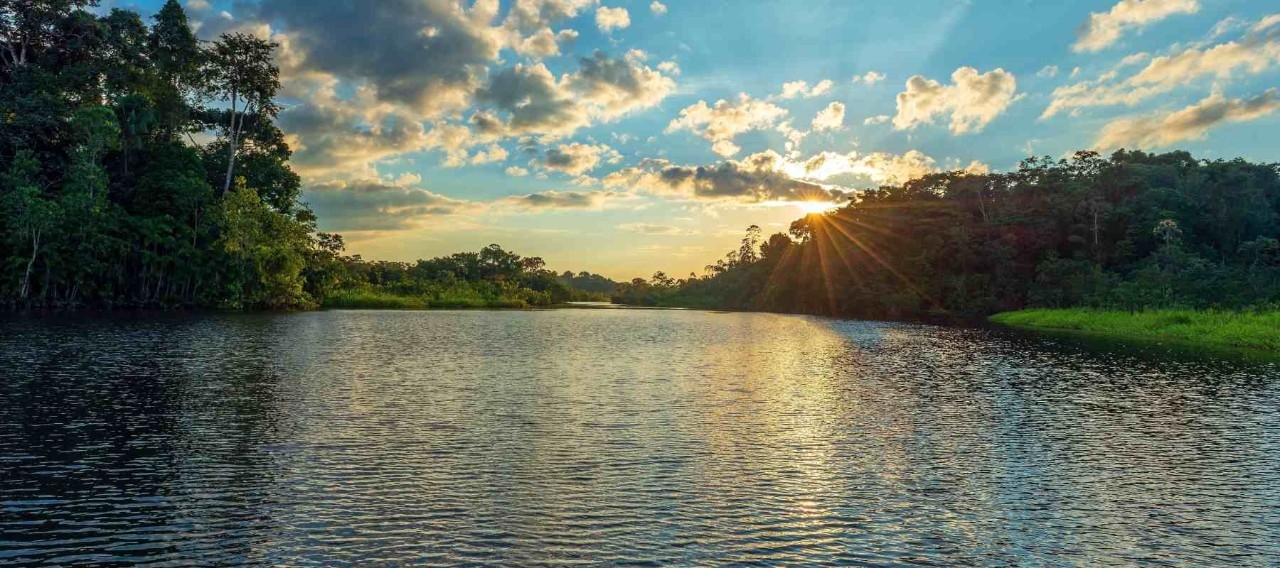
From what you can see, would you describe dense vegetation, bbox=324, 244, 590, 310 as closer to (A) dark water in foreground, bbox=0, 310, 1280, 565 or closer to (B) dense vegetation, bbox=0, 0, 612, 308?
(B) dense vegetation, bbox=0, 0, 612, 308

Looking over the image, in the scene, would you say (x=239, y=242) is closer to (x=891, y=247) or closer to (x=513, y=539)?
(x=513, y=539)

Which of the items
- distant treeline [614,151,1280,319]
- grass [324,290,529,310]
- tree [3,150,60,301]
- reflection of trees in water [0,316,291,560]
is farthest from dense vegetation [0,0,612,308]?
distant treeline [614,151,1280,319]

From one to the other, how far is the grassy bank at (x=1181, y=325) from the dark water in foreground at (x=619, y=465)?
24.2 meters

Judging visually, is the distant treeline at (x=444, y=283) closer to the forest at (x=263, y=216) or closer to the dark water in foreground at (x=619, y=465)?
the forest at (x=263, y=216)

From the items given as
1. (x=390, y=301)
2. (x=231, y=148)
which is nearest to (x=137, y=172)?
(x=231, y=148)

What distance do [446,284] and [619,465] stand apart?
491 ft

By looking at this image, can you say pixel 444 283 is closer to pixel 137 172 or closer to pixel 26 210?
pixel 137 172

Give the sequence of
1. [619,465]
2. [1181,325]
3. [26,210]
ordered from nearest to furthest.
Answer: [619,465], [1181,325], [26,210]

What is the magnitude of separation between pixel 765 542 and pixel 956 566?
3173 millimetres

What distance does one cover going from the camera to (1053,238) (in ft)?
372

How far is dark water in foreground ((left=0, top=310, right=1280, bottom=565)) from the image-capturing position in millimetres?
12505

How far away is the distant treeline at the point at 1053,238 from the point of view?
92.9 m

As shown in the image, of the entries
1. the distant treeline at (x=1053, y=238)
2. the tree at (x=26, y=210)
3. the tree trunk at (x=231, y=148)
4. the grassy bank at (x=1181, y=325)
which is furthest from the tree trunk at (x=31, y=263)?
the distant treeline at (x=1053, y=238)

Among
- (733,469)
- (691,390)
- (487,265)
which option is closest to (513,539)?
(733,469)
